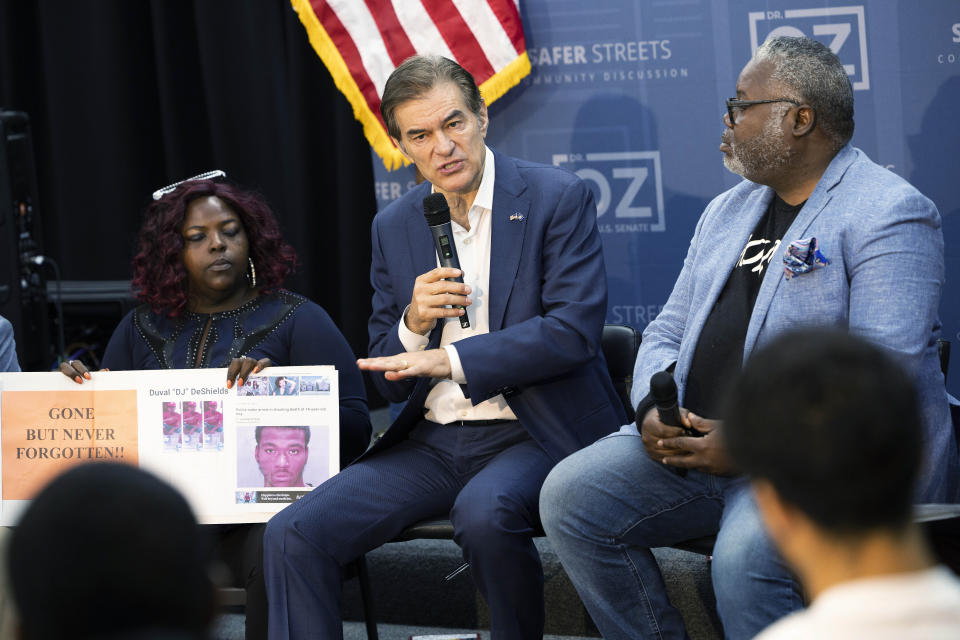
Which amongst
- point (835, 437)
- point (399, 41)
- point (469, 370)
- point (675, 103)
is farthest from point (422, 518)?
point (399, 41)

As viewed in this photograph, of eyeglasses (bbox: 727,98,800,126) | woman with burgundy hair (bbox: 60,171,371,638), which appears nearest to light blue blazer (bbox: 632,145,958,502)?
eyeglasses (bbox: 727,98,800,126)

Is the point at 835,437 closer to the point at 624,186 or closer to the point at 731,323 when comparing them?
the point at 731,323

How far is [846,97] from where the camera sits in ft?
9.78

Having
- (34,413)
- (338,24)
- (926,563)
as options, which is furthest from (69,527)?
(338,24)

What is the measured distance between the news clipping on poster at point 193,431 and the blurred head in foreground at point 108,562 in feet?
6.69

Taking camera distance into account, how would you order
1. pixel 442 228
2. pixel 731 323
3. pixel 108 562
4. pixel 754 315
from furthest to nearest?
pixel 442 228, pixel 731 323, pixel 754 315, pixel 108 562

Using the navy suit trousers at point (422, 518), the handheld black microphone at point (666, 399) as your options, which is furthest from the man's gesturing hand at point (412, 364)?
the handheld black microphone at point (666, 399)

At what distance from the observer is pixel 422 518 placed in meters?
3.23

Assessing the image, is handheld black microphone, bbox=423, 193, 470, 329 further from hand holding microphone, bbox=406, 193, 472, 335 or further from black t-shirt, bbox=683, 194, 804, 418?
black t-shirt, bbox=683, 194, 804, 418

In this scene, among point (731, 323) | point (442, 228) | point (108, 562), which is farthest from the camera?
point (442, 228)

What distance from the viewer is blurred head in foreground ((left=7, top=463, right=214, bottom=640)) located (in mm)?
1182

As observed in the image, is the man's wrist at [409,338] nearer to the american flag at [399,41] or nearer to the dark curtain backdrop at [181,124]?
the american flag at [399,41]

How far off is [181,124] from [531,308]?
3.44 m

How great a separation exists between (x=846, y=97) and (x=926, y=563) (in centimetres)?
192
